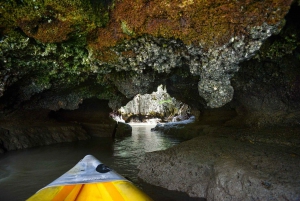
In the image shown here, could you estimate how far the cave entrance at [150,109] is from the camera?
2497 cm

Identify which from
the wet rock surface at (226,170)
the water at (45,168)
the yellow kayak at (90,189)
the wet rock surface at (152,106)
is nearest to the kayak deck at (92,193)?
the yellow kayak at (90,189)

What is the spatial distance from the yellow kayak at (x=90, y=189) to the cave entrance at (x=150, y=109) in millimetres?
21177

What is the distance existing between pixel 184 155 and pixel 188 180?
64 cm

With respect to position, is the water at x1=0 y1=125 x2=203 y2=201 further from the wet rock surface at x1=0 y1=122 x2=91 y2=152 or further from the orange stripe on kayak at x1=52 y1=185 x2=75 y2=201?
the orange stripe on kayak at x1=52 y1=185 x2=75 y2=201

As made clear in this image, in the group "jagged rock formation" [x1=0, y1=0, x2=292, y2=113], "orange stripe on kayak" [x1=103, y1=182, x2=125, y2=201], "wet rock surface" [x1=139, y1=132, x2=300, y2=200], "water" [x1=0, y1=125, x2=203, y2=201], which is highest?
"jagged rock formation" [x1=0, y1=0, x2=292, y2=113]

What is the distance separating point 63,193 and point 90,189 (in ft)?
1.03

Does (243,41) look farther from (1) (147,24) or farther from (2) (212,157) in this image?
(2) (212,157)

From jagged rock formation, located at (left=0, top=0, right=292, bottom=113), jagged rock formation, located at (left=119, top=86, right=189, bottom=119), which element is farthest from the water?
jagged rock formation, located at (left=119, top=86, right=189, bottom=119)

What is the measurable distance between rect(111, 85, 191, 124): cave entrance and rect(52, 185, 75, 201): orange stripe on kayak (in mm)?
21525

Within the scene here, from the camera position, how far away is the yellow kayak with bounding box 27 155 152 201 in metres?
2.76

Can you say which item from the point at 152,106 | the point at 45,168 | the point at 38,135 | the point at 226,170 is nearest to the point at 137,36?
the point at 226,170

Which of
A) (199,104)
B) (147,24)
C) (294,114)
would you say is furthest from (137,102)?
(147,24)

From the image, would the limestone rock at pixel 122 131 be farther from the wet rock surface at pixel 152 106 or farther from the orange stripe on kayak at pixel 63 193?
the wet rock surface at pixel 152 106

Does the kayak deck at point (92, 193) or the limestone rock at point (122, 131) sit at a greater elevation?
the kayak deck at point (92, 193)
